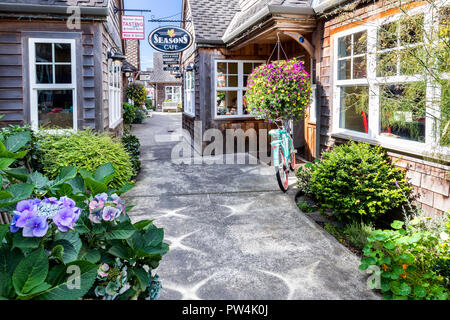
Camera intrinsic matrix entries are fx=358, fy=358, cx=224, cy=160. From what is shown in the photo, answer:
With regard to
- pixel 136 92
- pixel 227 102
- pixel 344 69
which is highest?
pixel 136 92

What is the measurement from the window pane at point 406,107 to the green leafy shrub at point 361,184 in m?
0.51

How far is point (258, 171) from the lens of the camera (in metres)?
7.06

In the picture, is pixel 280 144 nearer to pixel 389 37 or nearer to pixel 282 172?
pixel 282 172

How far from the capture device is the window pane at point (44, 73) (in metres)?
6.06

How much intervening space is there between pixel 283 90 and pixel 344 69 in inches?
38.3

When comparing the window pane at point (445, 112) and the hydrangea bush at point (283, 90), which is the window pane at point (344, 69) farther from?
the window pane at point (445, 112)

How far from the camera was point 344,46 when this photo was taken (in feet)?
18.1

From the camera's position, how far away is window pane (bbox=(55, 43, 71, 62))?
6070 millimetres

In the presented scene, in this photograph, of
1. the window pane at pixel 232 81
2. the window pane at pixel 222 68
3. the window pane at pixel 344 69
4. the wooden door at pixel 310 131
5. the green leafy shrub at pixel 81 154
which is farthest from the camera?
the window pane at pixel 232 81

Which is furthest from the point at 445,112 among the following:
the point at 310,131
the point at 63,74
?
the point at 63,74

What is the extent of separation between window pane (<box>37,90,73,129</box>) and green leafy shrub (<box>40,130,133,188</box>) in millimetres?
1160

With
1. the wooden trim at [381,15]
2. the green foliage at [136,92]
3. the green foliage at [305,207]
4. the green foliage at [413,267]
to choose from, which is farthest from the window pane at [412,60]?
the green foliage at [136,92]
